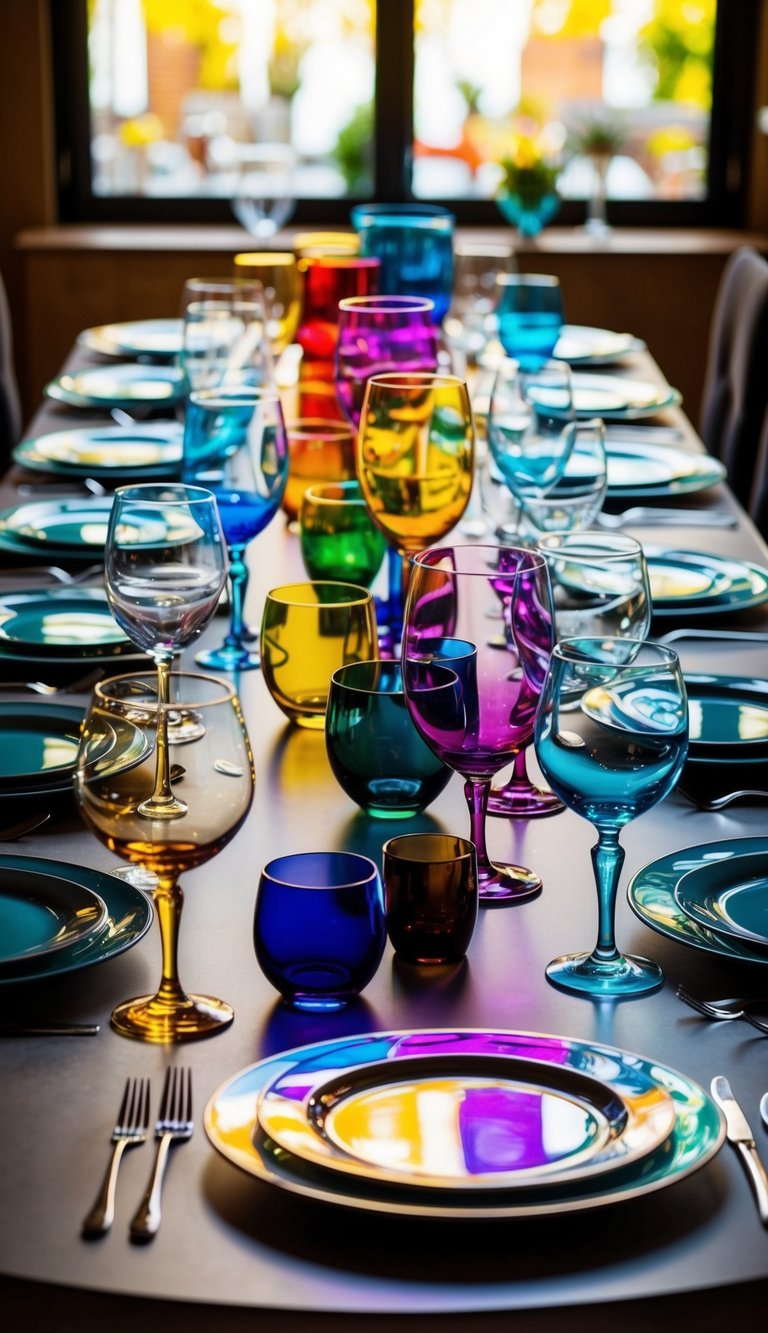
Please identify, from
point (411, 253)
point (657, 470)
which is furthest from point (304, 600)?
point (411, 253)

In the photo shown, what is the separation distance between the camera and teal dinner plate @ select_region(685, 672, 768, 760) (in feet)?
4.16

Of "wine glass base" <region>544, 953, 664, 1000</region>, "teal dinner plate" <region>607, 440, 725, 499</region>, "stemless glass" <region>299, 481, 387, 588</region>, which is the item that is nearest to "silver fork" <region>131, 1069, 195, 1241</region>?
"wine glass base" <region>544, 953, 664, 1000</region>

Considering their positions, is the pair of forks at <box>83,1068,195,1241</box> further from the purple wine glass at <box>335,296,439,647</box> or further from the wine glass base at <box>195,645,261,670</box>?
the purple wine glass at <box>335,296,439,647</box>

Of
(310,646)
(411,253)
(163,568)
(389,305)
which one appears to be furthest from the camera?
(411,253)

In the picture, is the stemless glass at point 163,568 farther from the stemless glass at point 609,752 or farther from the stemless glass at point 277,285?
the stemless glass at point 277,285

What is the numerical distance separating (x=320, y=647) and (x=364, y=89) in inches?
151

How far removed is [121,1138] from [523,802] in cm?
50

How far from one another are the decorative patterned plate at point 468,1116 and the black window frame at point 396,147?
4.28 metres

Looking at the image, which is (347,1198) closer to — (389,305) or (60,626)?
(60,626)

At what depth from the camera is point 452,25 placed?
4.79 metres

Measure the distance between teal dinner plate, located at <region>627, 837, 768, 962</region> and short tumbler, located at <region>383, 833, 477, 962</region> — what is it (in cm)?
10

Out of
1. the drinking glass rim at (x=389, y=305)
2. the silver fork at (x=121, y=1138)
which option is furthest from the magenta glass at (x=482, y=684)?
the drinking glass rim at (x=389, y=305)

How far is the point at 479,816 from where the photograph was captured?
1.08 metres

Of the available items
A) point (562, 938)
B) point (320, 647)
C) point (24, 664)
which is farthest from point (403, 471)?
point (562, 938)
